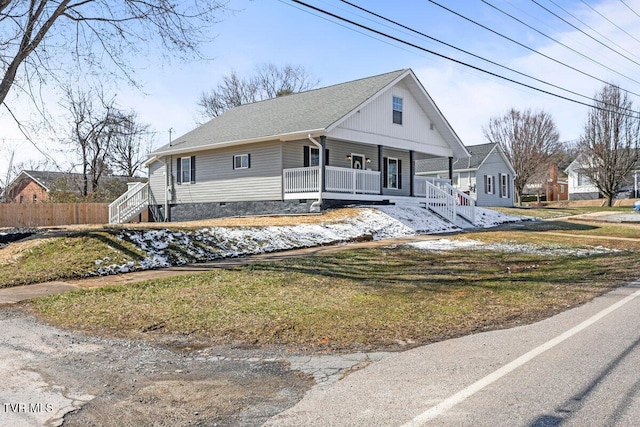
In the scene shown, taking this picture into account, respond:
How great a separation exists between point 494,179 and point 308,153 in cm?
2371

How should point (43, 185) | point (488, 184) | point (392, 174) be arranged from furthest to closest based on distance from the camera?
point (43, 185)
point (488, 184)
point (392, 174)

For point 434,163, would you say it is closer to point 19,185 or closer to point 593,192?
point 593,192

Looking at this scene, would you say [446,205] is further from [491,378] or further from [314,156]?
[491,378]

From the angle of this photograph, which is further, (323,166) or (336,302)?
(323,166)

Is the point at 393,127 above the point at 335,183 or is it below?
above

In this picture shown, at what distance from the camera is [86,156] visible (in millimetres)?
42469

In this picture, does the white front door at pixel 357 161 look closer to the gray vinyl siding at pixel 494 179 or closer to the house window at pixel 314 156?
the house window at pixel 314 156

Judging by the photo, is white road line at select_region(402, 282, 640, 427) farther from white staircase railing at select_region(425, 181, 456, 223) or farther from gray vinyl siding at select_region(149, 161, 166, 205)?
gray vinyl siding at select_region(149, 161, 166, 205)

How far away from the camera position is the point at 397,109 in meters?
24.9

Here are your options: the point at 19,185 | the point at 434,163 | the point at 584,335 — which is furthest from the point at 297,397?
the point at 19,185

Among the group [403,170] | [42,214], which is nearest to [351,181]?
[403,170]

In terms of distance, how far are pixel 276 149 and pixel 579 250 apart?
12849mm

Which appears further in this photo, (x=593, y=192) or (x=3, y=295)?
(x=593, y=192)

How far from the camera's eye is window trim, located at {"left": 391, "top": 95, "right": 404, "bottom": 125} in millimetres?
24625
